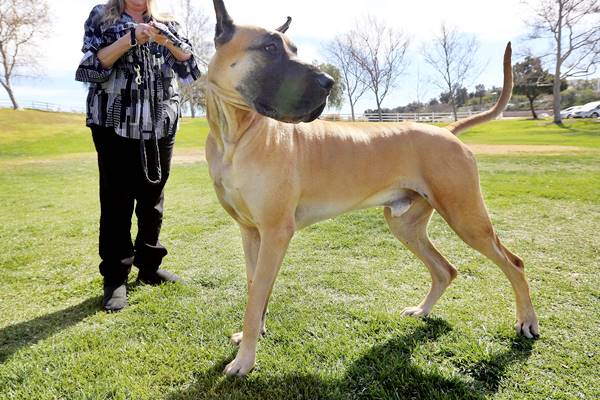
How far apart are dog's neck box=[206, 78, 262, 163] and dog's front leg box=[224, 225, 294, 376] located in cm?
51

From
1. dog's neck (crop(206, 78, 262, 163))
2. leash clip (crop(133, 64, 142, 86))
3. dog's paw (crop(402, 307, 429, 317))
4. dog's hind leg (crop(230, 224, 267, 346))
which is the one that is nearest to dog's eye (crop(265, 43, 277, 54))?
dog's neck (crop(206, 78, 262, 163))

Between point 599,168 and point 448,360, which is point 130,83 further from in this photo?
point 599,168

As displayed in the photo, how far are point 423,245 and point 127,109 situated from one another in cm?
247

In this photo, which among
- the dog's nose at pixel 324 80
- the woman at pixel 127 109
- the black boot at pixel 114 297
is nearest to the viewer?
the dog's nose at pixel 324 80

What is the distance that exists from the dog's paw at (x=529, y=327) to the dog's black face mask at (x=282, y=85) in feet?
6.39

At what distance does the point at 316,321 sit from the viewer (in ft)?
9.25

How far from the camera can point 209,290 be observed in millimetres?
3422

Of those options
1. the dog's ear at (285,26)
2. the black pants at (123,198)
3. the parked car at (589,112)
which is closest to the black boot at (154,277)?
the black pants at (123,198)

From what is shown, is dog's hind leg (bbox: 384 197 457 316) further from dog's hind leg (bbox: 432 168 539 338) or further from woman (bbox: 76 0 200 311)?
woman (bbox: 76 0 200 311)

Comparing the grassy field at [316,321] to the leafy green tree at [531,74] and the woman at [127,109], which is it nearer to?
the woman at [127,109]

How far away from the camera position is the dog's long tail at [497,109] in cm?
282

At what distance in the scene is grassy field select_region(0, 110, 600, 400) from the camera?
7.03 feet

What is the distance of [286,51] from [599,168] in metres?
11.3

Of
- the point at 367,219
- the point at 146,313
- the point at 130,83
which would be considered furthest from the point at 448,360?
the point at 367,219
